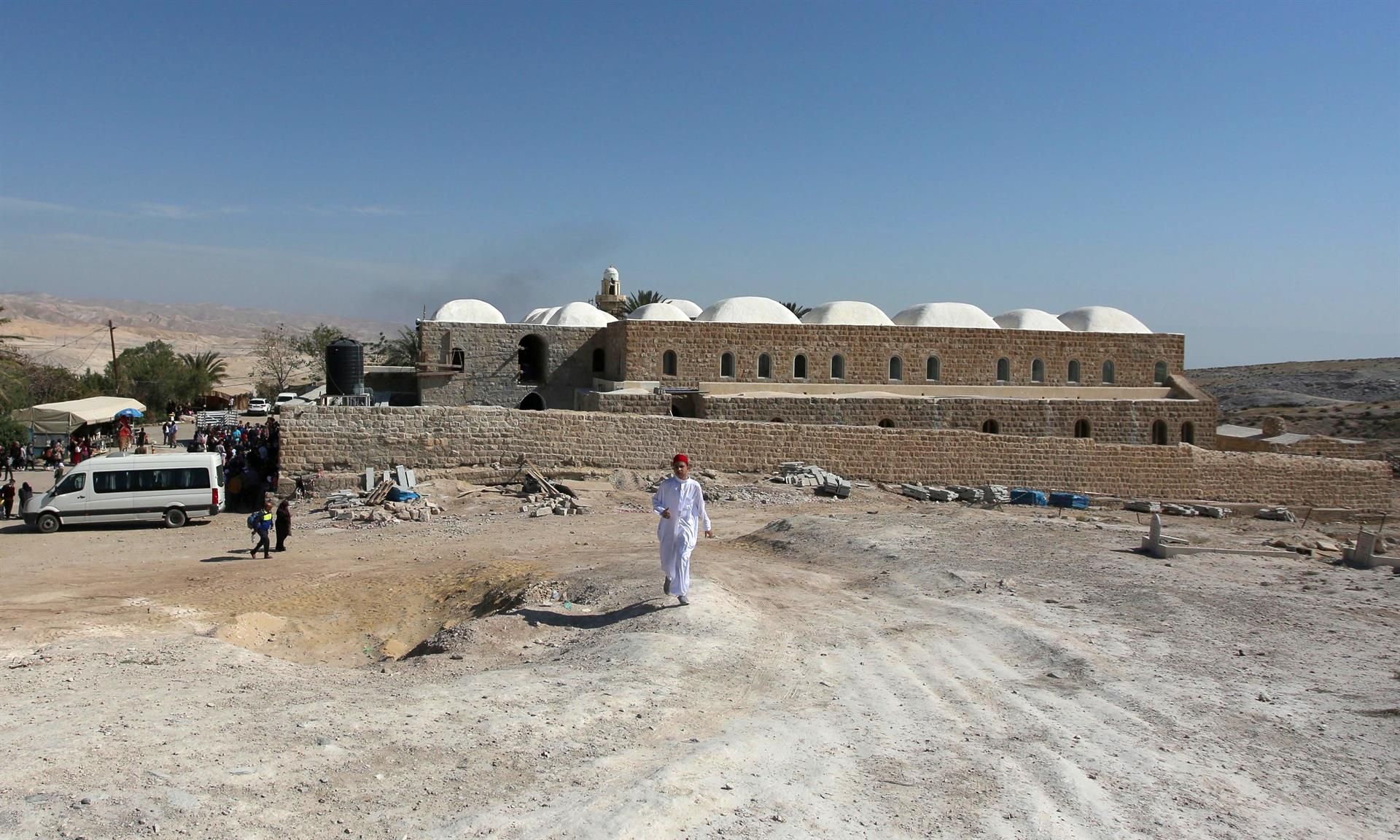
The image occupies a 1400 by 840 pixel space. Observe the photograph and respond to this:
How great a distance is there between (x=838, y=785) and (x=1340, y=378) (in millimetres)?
74159

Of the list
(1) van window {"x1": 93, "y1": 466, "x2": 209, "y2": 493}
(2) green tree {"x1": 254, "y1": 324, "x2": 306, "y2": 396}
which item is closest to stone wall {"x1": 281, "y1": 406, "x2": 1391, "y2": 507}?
(1) van window {"x1": 93, "y1": 466, "x2": 209, "y2": 493}

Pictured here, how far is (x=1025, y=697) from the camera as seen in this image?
16.7 ft

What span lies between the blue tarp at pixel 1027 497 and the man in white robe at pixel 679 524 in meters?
10.5

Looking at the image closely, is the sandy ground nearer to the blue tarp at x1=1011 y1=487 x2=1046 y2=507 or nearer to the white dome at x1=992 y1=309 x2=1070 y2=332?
the blue tarp at x1=1011 y1=487 x2=1046 y2=507

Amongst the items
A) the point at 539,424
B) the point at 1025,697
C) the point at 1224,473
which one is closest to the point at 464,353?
the point at 539,424

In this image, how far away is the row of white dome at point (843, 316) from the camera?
81.9 feet

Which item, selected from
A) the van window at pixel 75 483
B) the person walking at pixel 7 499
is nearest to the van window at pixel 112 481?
the van window at pixel 75 483

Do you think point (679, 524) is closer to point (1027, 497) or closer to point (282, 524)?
point (282, 524)

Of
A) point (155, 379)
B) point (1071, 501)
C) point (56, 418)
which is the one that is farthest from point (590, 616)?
point (155, 379)

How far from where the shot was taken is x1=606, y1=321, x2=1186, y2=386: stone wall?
899 inches

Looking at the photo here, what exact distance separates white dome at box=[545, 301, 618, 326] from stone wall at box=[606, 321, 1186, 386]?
2222mm

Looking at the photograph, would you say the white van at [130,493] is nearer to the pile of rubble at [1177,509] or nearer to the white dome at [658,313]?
the white dome at [658,313]

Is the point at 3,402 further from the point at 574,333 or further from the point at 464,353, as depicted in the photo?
the point at 574,333

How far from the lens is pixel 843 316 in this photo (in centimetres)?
2511
